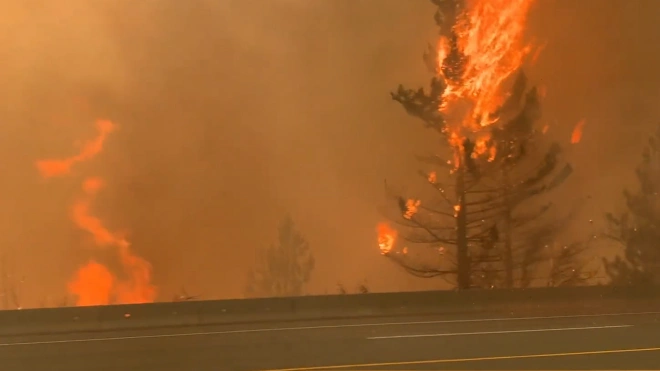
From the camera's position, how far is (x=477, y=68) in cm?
1488

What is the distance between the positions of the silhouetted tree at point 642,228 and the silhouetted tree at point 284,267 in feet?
25.6

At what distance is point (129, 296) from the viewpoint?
44.9 ft

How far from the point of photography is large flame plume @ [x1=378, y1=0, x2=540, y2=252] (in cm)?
1493

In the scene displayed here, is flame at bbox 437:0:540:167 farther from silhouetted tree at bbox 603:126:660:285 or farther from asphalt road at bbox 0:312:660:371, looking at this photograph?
asphalt road at bbox 0:312:660:371

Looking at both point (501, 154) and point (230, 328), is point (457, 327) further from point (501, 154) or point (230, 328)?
point (501, 154)

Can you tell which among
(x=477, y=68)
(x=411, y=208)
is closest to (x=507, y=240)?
(x=411, y=208)

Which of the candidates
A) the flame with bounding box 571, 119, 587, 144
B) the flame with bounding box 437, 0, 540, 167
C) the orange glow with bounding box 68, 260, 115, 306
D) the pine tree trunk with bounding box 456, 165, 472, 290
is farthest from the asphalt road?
the flame with bounding box 571, 119, 587, 144

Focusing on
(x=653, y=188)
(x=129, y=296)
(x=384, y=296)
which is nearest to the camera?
(x=384, y=296)

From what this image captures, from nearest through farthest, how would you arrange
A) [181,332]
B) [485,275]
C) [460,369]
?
[460,369]
[181,332]
[485,275]

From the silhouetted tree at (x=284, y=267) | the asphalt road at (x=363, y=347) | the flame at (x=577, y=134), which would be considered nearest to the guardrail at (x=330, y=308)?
the asphalt road at (x=363, y=347)

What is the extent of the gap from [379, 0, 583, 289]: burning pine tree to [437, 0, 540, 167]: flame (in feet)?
0.08

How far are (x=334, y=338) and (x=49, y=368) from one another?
3.44 m

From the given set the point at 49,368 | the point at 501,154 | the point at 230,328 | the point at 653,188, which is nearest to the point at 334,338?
the point at 230,328

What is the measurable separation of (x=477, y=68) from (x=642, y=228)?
20.3 feet
